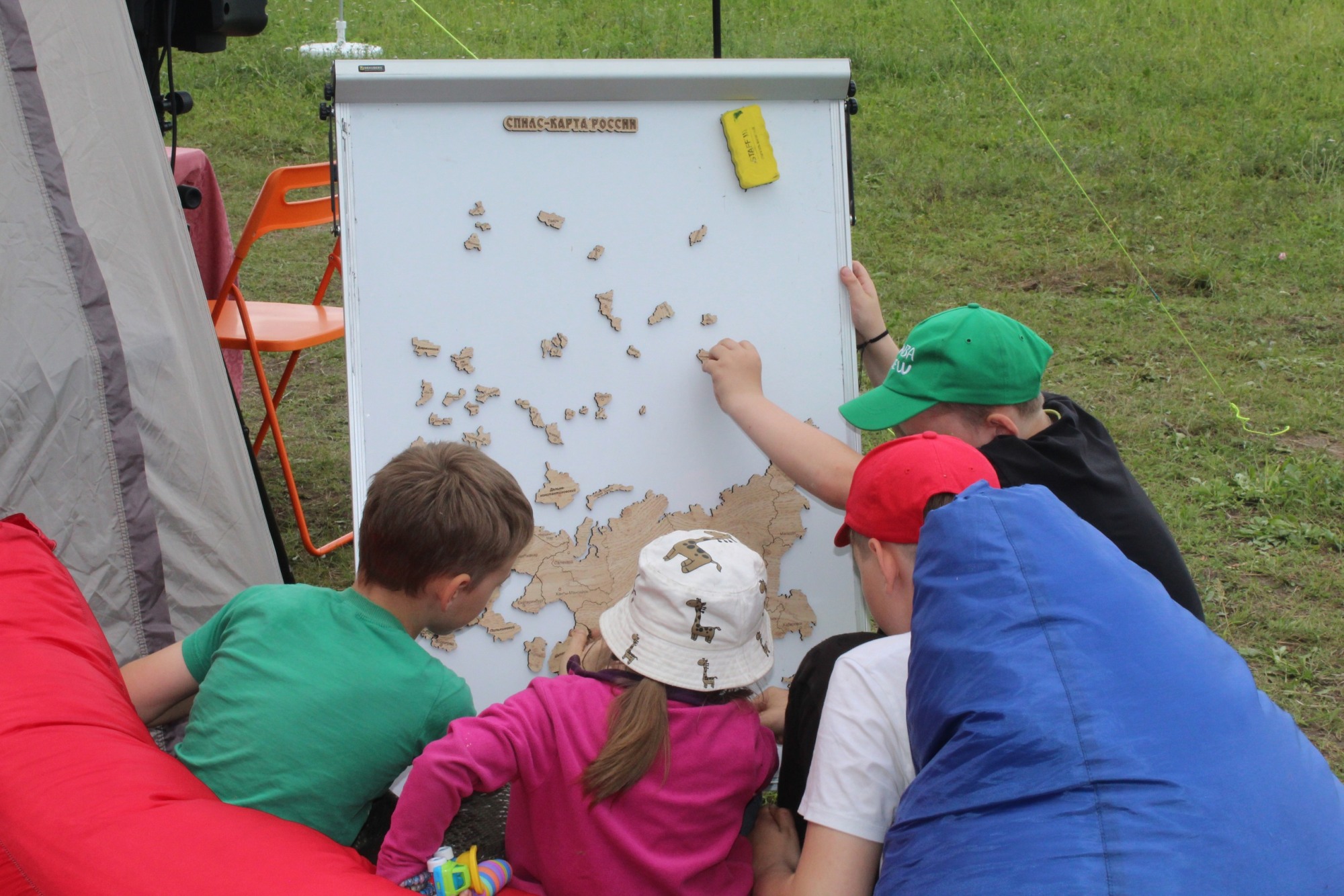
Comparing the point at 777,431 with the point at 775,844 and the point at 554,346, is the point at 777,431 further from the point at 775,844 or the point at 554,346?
the point at 775,844

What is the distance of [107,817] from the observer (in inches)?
48.6

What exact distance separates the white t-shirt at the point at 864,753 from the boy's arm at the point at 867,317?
0.97 metres

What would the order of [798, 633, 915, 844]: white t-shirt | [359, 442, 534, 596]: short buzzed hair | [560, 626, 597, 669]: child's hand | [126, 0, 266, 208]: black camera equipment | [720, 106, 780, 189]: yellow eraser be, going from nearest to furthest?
[798, 633, 915, 844]: white t-shirt < [359, 442, 534, 596]: short buzzed hair < [560, 626, 597, 669]: child's hand < [720, 106, 780, 189]: yellow eraser < [126, 0, 266, 208]: black camera equipment


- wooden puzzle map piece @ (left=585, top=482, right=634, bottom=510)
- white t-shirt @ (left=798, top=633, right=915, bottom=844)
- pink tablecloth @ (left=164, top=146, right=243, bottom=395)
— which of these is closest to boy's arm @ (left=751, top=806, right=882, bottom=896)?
white t-shirt @ (left=798, top=633, right=915, bottom=844)

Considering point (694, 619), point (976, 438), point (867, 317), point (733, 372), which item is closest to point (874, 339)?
point (867, 317)

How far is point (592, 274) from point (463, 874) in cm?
114

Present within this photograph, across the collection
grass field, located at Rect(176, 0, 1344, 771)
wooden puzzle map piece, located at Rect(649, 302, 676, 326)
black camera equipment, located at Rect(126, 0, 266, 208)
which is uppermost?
black camera equipment, located at Rect(126, 0, 266, 208)

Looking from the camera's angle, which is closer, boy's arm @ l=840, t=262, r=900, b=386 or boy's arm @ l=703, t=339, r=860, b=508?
boy's arm @ l=703, t=339, r=860, b=508

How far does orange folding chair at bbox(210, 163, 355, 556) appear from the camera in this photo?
3.15 metres

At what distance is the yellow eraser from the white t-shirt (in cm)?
112

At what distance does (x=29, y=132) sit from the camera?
1933 mm

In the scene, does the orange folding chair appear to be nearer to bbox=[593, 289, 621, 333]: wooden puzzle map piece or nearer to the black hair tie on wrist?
bbox=[593, 289, 621, 333]: wooden puzzle map piece

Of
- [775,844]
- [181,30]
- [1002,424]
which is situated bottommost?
[775,844]

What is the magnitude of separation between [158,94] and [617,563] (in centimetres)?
196
